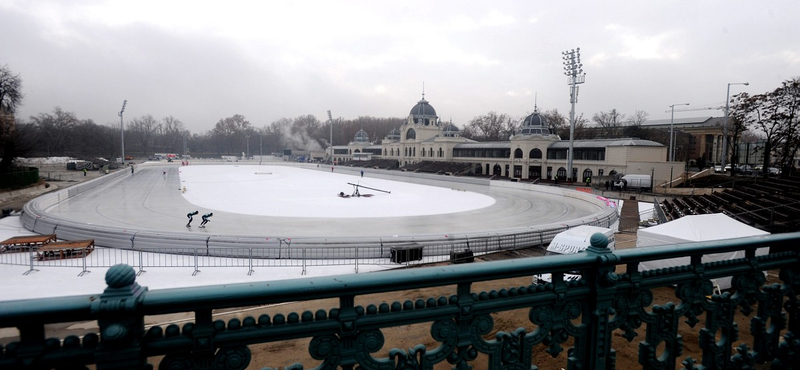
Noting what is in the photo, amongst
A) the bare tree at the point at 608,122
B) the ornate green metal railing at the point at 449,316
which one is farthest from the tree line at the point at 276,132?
the ornate green metal railing at the point at 449,316

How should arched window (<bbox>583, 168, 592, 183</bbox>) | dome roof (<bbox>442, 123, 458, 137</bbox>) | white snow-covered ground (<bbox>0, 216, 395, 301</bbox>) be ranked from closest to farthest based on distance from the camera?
white snow-covered ground (<bbox>0, 216, 395, 301</bbox>), arched window (<bbox>583, 168, 592, 183</bbox>), dome roof (<bbox>442, 123, 458, 137</bbox>)

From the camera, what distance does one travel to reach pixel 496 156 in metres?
75.0

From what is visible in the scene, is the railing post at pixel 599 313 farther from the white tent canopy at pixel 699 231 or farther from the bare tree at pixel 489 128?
the bare tree at pixel 489 128

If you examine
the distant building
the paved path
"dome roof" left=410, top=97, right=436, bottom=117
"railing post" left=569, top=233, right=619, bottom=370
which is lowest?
the paved path

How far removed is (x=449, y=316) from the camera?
255 cm

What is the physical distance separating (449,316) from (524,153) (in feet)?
230

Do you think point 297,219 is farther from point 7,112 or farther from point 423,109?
point 423,109

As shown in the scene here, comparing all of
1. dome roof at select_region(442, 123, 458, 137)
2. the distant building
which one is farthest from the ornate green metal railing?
the distant building

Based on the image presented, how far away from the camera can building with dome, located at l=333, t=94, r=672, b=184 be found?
5428 cm

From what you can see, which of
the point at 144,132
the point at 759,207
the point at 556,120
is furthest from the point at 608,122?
the point at 144,132

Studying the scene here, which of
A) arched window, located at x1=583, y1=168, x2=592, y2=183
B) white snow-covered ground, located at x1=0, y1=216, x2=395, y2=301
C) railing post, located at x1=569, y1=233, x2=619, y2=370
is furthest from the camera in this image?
arched window, located at x1=583, y1=168, x2=592, y2=183

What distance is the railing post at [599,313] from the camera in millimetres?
2881

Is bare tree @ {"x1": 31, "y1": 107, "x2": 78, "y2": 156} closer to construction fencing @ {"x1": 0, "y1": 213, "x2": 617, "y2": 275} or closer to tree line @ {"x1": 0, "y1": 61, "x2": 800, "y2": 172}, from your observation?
tree line @ {"x1": 0, "y1": 61, "x2": 800, "y2": 172}

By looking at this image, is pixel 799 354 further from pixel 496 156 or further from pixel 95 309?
pixel 496 156
